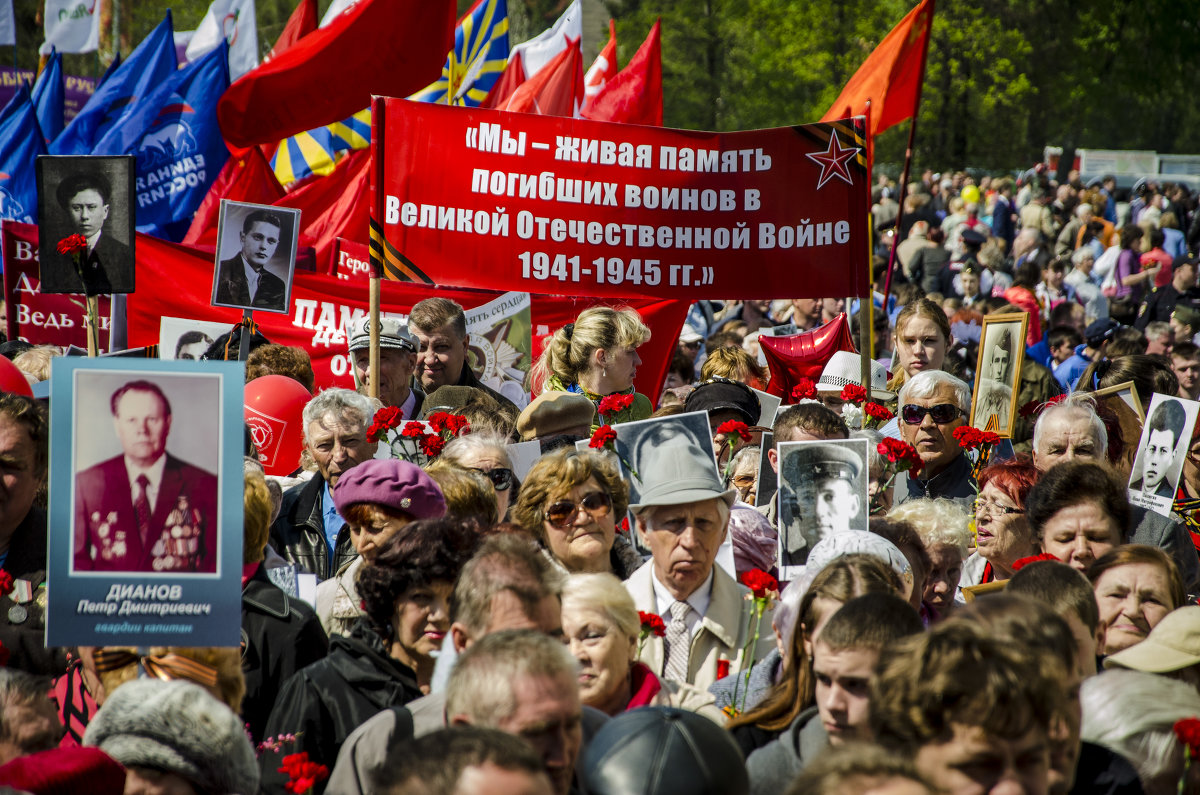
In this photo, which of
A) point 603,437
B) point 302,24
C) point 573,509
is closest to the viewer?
point 573,509

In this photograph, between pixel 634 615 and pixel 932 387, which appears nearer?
pixel 634 615

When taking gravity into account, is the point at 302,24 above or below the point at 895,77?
above

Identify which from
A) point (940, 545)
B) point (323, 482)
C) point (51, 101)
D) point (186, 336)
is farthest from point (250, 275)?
point (51, 101)

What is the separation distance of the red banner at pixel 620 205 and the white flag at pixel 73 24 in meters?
16.5

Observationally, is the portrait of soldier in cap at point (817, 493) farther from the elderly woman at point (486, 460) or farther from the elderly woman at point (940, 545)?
the elderly woman at point (486, 460)

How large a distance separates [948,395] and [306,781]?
3846 millimetres

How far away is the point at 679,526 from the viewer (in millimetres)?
4445

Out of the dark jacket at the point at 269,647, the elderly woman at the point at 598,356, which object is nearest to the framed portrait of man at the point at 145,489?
the dark jacket at the point at 269,647

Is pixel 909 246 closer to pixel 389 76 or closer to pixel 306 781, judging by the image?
pixel 389 76

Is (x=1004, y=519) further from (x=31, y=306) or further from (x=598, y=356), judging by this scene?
(x=31, y=306)

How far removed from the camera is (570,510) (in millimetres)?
4609

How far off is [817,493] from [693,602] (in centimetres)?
67

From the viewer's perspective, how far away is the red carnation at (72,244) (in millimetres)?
6320

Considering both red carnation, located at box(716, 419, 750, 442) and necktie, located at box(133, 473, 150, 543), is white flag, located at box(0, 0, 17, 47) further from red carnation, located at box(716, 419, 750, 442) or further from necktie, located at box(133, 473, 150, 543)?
necktie, located at box(133, 473, 150, 543)
